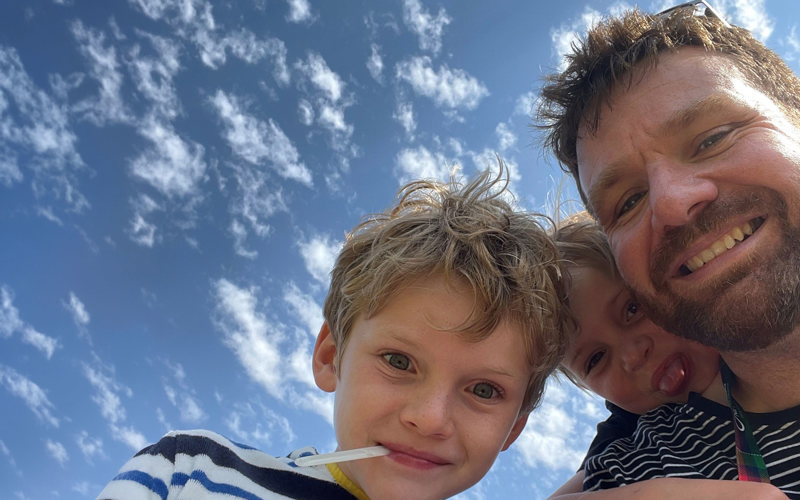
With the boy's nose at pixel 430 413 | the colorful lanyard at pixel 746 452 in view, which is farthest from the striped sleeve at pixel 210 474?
the colorful lanyard at pixel 746 452

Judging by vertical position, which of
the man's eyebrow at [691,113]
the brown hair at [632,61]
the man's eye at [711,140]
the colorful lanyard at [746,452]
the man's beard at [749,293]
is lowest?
the colorful lanyard at [746,452]

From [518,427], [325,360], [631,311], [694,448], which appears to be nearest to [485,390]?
[518,427]

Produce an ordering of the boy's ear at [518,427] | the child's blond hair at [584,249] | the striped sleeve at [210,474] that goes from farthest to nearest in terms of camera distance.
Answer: the child's blond hair at [584,249] → the boy's ear at [518,427] → the striped sleeve at [210,474]

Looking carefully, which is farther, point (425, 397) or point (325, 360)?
point (325, 360)

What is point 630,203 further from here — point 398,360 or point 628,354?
point 398,360

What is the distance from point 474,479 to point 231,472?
0.85m

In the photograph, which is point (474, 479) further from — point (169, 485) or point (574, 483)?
point (169, 485)

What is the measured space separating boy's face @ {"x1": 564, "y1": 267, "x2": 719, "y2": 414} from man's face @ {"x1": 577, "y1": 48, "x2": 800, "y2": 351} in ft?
0.54

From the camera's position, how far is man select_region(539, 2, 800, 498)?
79.5 inches

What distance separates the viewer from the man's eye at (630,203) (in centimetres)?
250

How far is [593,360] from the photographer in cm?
267

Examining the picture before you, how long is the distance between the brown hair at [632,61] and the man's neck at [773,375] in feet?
3.52

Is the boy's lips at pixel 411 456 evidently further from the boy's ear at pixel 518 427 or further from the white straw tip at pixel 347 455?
the boy's ear at pixel 518 427

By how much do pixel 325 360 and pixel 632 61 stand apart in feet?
6.74
